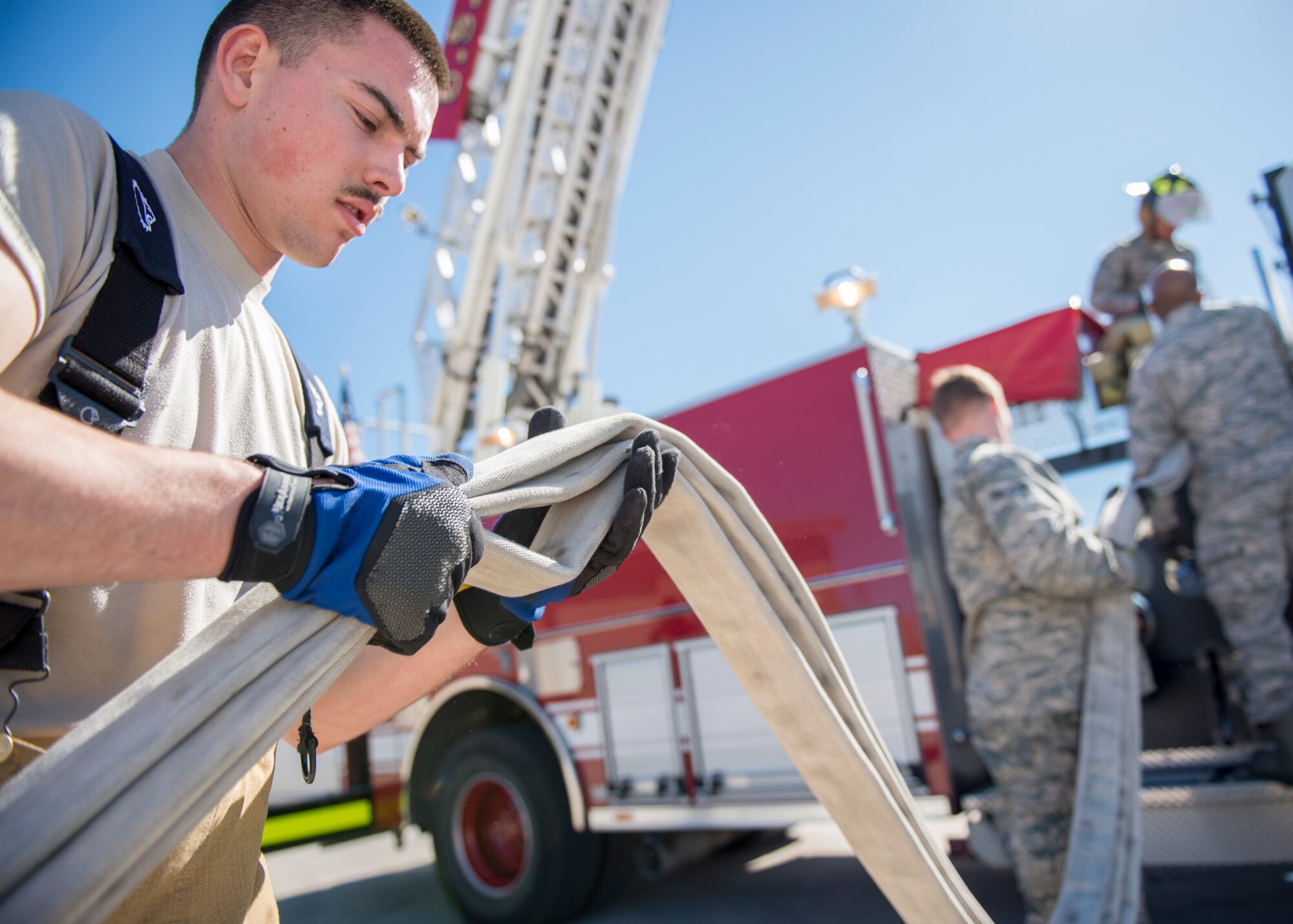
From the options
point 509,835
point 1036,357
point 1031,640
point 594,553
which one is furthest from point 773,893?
point 594,553

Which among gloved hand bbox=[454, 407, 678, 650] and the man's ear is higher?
the man's ear

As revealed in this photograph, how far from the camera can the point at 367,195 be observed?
1237 millimetres

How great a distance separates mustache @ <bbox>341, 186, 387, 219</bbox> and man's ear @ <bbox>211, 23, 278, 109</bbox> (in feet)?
0.56

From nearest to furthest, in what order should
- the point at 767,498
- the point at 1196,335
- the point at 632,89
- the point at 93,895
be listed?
the point at 93,895, the point at 767,498, the point at 1196,335, the point at 632,89

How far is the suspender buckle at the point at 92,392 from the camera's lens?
86 cm

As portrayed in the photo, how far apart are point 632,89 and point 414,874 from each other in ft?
A: 19.6

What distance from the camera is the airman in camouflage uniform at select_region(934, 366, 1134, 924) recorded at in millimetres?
2391

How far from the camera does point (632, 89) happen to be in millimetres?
6875

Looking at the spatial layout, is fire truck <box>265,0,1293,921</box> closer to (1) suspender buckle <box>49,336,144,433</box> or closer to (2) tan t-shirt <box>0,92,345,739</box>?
(2) tan t-shirt <box>0,92,345,739</box>

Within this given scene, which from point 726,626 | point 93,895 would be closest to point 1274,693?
point 726,626

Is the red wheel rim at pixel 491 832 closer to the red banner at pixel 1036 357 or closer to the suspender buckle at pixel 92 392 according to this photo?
the red banner at pixel 1036 357

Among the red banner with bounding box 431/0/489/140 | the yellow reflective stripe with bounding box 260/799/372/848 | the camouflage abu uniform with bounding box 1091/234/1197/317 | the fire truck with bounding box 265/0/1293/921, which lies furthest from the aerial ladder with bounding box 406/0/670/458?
the camouflage abu uniform with bounding box 1091/234/1197/317

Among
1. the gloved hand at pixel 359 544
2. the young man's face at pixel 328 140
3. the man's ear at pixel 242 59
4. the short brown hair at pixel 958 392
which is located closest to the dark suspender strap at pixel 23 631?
the gloved hand at pixel 359 544

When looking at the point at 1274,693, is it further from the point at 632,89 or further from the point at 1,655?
the point at 632,89
